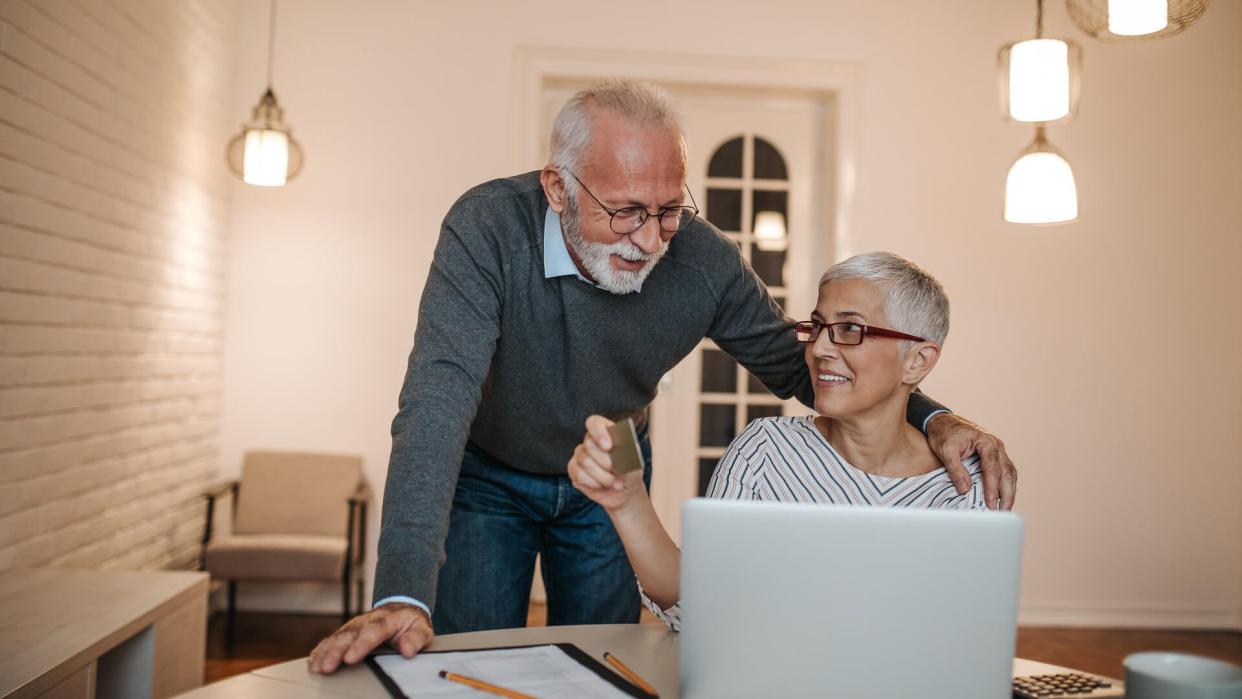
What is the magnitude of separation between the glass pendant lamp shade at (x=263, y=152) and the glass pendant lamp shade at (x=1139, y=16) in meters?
2.86

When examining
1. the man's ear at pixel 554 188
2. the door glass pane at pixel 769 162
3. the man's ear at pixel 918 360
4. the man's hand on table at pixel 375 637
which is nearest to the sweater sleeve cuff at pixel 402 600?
the man's hand on table at pixel 375 637

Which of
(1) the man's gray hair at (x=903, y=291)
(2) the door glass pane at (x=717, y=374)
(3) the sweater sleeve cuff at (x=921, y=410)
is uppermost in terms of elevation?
(1) the man's gray hair at (x=903, y=291)

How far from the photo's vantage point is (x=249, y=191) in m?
4.50

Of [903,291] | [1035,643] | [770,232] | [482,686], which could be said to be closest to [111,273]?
[903,291]

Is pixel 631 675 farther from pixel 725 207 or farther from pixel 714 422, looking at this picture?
pixel 725 207

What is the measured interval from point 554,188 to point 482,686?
948 mm

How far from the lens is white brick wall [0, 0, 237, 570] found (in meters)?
2.75

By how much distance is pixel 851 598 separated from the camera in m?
0.97

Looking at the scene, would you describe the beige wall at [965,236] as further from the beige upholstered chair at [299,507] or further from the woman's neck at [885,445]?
the woman's neck at [885,445]

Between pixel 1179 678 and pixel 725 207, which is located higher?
pixel 725 207

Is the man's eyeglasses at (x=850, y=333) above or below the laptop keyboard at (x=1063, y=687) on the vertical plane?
above

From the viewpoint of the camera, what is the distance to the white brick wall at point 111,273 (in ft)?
9.02

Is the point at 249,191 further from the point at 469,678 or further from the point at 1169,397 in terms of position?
the point at 1169,397

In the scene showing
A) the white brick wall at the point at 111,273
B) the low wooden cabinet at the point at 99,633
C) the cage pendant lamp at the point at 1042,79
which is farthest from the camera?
the cage pendant lamp at the point at 1042,79
